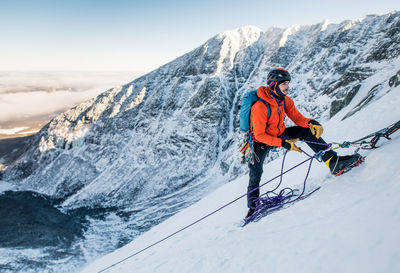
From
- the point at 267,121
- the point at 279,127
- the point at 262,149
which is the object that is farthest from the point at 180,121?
the point at 267,121

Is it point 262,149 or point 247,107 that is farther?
point 262,149

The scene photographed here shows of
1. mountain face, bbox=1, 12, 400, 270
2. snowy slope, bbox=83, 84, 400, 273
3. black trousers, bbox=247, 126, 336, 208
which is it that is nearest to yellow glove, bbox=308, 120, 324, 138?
black trousers, bbox=247, 126, 336, 208

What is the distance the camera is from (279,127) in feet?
18.5

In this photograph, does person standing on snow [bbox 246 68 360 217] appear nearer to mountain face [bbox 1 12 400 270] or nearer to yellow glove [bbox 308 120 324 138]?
yellow glove [bbox 308 120 324 138]

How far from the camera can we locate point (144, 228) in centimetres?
5594

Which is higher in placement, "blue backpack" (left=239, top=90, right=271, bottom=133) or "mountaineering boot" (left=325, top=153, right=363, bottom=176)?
"blue backpack" (left=239, top=90, right=271, bottom=133)

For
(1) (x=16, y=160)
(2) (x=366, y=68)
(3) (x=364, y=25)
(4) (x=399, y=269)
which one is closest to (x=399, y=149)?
(4) (x=399, y=269)

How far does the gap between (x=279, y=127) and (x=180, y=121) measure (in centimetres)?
7730

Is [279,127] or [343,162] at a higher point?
[279,127]

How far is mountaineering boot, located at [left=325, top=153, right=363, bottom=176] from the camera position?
454cm

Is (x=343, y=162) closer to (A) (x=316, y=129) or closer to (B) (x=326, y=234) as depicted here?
(A) (x=316, y=129)

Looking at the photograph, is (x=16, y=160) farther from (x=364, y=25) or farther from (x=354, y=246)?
(x=364, y=25)

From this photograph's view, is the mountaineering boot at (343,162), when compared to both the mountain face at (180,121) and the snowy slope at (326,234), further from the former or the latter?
the mountain face at (180,121)

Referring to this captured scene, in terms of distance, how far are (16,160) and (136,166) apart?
75039 millimetres
